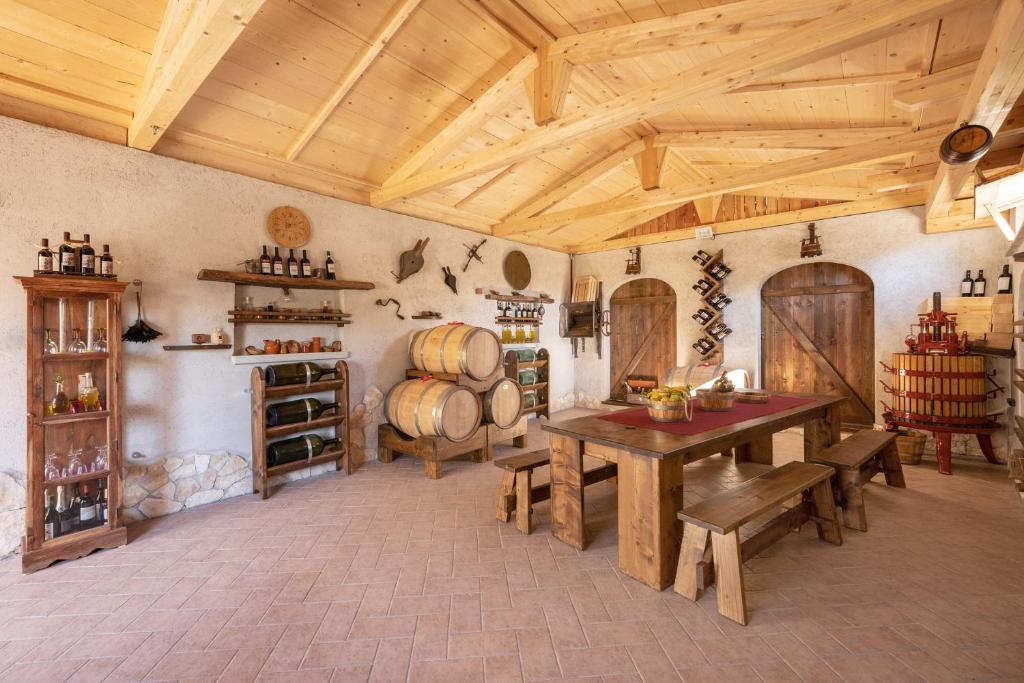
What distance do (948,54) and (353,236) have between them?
16.5 feet

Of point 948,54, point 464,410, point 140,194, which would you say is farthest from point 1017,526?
point 140,194

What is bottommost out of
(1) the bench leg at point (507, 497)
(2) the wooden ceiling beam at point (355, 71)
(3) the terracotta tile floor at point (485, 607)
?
(3) the terracotta tile floor at point (485, 607)

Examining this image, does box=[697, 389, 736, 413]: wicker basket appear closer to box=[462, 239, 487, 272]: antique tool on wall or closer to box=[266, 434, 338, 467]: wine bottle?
box=[266, 434, 338, 467]: wine bottle

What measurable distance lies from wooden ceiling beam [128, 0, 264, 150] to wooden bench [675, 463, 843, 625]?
3389 millimetres

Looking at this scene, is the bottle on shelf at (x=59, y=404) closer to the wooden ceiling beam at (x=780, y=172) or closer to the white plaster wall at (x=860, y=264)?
the wooden ceiling beam at (x=780, y=172)

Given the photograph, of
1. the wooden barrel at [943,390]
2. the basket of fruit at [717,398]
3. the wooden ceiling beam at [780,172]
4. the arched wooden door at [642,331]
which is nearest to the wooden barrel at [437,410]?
the basket of fruit at [717,398]

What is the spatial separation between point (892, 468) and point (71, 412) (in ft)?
21.2

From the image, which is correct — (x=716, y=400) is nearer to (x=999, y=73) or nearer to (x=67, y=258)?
(x=999, y=73)

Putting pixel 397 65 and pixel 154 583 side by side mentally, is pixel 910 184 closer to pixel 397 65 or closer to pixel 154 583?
pixel 397 65

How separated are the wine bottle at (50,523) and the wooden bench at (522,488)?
2893 mm

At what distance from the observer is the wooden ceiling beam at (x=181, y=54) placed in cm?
217

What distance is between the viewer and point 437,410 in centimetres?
429

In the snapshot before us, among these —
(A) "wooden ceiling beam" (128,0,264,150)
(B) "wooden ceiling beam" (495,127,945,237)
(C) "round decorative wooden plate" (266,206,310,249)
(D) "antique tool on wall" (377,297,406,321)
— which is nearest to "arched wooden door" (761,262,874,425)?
(B) "wooden ceiling beam" (495,127,945,237)

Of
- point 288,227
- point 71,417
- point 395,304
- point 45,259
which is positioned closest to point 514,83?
point 288,227
